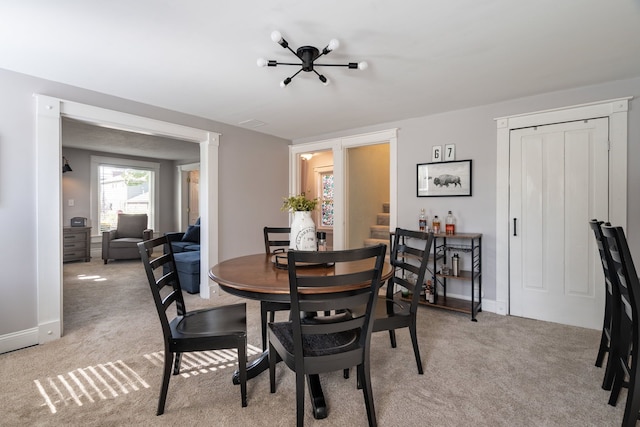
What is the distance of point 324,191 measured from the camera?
7.55 meters

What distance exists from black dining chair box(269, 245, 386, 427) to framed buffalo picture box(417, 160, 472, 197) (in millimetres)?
2449

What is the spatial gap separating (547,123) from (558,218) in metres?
0.96

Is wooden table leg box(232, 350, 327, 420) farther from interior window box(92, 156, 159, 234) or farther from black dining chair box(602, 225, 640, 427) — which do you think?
interior window box(92, 156, 159, 234)

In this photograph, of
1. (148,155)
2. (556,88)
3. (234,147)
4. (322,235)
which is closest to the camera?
(322,235)

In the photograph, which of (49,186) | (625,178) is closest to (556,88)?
(625,178)

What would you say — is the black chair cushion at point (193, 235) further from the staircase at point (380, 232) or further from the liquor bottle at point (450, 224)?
the liquor bottle at point (450, 224)

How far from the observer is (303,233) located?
6.86 ft

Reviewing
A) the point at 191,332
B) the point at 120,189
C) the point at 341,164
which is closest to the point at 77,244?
the point at 120,189

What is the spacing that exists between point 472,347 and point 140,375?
8.28 ft

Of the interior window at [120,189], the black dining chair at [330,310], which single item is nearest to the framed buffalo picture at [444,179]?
the black dining chair at [330,310]

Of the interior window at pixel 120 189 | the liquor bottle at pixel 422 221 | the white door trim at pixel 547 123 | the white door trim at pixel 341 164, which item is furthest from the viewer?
the interior window at pixel 120 189

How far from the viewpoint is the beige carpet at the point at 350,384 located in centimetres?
163

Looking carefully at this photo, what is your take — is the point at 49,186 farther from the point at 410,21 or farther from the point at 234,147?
the point at 410,21

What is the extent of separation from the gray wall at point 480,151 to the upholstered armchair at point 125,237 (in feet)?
16.9
